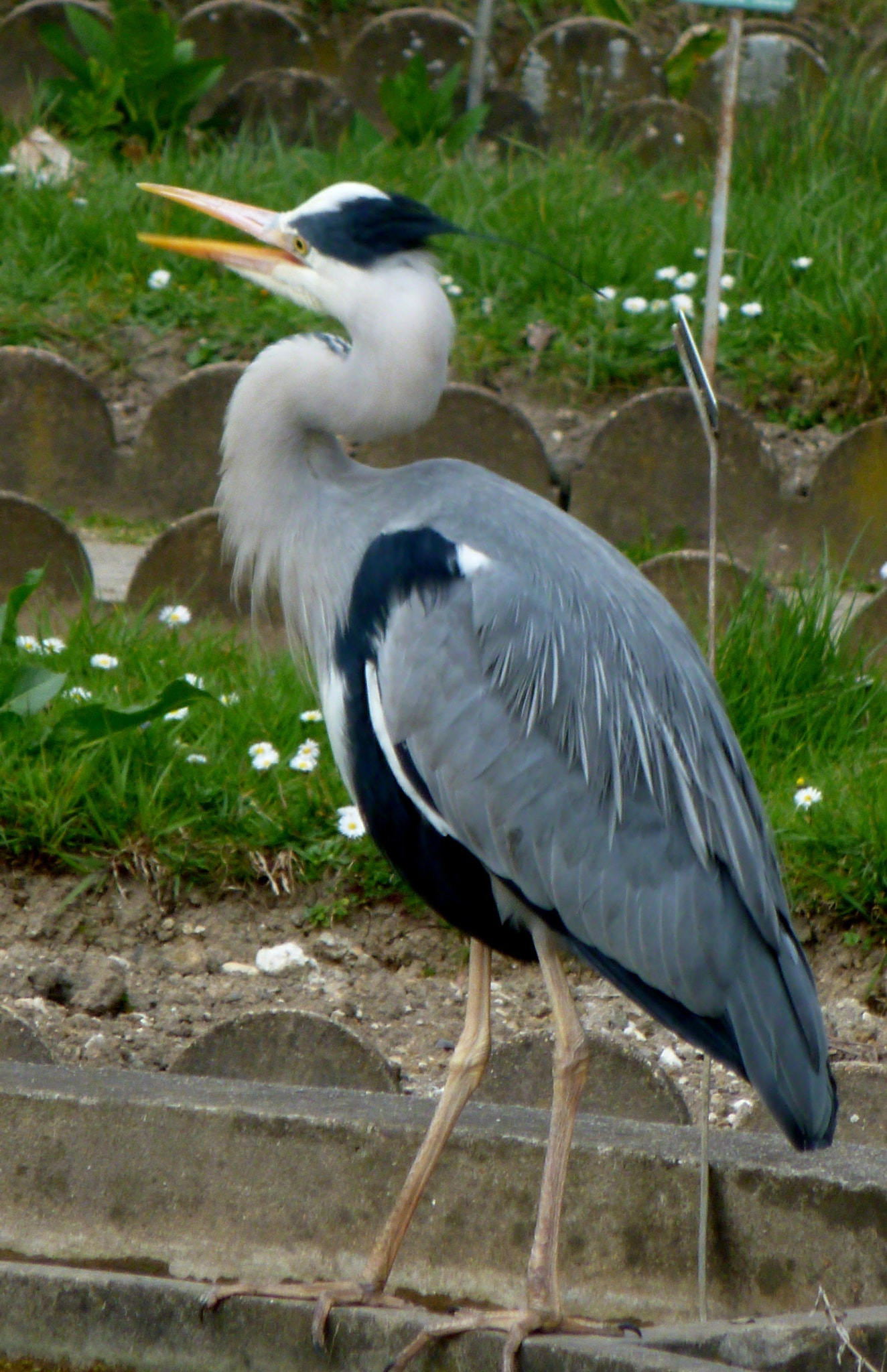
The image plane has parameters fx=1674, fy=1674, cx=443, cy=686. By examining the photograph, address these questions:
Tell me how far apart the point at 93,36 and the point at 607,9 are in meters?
2.82

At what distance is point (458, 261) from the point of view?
21.3ft

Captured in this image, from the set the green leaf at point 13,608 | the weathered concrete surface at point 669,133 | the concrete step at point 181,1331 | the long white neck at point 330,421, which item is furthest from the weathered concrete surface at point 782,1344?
the weathered concrete surface at point 669,133

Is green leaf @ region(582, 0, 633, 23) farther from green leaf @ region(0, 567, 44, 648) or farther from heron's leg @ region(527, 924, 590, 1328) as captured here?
heron's leg @ region(527, 924, 590, 1328)

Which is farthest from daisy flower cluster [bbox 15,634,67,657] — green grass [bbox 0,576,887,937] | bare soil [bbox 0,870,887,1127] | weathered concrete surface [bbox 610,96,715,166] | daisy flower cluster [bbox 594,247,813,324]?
weathered concrete surface [bbox 610,96,715,166]

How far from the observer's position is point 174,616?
4.45 meters

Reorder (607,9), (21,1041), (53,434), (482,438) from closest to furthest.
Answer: (21,1041) < (482,438) < (53,434) < (607,9)

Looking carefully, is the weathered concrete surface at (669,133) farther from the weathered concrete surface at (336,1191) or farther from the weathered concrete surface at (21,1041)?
the weathered concrete surface at (336,1191)

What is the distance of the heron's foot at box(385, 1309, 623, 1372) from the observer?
7.29ft

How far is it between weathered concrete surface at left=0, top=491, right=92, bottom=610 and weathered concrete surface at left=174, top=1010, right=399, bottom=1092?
187 cm

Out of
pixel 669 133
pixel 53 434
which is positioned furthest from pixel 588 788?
pixel 669 133

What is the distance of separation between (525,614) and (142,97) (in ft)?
19.1

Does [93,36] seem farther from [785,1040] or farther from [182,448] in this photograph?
[785,1040]

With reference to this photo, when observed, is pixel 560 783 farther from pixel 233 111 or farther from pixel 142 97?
pixel 233 111

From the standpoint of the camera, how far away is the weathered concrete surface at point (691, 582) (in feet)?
14.7
